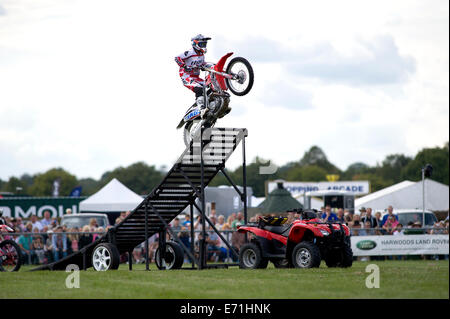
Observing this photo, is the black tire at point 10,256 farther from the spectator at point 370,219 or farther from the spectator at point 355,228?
the spectator at point 370,219

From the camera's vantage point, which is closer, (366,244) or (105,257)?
(105,257)

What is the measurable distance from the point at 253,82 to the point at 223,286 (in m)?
5.34

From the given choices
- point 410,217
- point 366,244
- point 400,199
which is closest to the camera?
point 366,244

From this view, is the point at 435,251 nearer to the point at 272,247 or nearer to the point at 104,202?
the point at 272,247

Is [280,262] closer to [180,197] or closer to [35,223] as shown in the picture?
[180,197]

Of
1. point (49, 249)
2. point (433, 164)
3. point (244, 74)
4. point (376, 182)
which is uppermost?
point (433, 164)

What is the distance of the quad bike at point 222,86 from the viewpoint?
17.0 m

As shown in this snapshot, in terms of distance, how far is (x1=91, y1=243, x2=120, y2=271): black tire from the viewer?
59.5ft

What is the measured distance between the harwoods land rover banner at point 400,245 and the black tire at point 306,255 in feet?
33.7

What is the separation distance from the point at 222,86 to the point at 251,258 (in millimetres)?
3987

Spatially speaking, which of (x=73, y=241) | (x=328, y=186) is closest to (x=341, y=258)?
(x=73, y=241)

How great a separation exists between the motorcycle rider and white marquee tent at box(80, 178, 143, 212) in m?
19.2

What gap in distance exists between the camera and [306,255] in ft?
55.3
